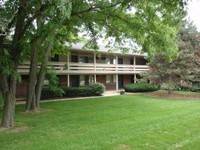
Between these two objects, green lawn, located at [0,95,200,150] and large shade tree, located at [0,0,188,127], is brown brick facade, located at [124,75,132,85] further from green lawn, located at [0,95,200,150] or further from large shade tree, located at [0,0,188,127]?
green lawn, located at [0,95,200,150]

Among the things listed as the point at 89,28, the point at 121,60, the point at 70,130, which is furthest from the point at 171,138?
the point at 121,60

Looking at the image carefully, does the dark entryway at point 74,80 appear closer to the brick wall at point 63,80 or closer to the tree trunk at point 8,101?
the brick wall at point 63,80

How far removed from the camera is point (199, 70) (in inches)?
1033

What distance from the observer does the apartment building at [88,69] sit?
83.7 feet

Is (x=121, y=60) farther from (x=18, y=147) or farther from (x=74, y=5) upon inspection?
(x=18, y=147)

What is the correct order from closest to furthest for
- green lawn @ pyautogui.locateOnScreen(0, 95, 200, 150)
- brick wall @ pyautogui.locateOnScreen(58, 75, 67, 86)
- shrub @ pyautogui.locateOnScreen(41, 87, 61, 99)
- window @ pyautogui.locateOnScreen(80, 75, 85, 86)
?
green lawn @ pyautogui.locateOnScreen(0, 95, 200, 150)
shrub @ pyautogui.locateOnScreen(41, 87, 61, 99)
brick wall @ pyautogui.locateOnScreen(58, 75, 67, 86)
window @ pyautogui.locateOnScreen(80, 75, 85, 86)

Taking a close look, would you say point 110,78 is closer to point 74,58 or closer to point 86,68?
point 74,58

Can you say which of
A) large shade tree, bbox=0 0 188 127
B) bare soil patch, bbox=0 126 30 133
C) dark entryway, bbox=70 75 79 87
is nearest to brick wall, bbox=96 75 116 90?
dark entryway, bbox=70 75 79 87

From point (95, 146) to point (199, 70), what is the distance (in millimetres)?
20949

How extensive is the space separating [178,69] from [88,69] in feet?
29.7

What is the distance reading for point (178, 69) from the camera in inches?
974

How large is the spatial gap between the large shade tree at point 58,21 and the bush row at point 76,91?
1006 cm

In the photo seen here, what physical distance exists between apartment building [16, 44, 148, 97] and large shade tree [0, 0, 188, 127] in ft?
34.2

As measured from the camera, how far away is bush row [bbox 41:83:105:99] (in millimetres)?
23542
